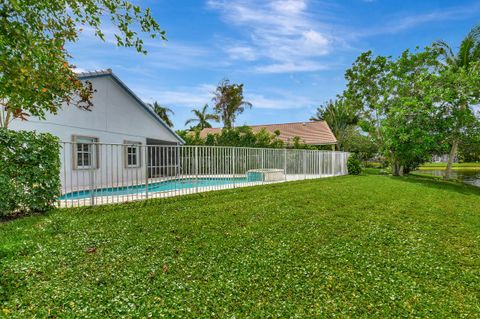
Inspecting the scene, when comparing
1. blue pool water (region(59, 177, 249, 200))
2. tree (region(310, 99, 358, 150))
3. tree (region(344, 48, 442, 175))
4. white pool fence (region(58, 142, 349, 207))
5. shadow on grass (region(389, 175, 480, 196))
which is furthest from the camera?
tree (region(310, 99, 358, 150))

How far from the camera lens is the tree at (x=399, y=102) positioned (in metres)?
17.1

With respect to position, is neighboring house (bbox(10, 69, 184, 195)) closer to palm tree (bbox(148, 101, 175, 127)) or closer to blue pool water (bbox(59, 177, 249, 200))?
blue pool water (bbox(59, 177, 249, 200))

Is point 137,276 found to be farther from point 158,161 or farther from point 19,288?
point 158,161

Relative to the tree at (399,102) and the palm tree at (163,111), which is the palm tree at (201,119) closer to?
the palm tree at (163,111)

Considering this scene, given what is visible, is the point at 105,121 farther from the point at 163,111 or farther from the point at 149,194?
the point at 163,111

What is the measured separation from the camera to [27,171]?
6559 millimetres

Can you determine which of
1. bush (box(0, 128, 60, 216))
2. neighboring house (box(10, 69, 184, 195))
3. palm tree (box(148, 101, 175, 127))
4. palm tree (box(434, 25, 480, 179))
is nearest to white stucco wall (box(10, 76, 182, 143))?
neighboring house (box(10, 69, 184, 195))

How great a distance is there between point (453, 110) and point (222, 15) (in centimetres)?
1676

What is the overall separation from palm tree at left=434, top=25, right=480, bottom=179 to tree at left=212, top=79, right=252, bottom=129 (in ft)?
72.5

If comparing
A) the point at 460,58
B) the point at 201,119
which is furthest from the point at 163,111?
the point at 460,58

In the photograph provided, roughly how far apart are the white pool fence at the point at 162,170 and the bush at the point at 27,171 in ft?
1.36

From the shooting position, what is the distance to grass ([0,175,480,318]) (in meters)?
3.42

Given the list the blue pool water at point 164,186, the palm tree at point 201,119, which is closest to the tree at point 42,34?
the blue pool water at point 164,186

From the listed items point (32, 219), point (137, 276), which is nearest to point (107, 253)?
point (137, 276)
